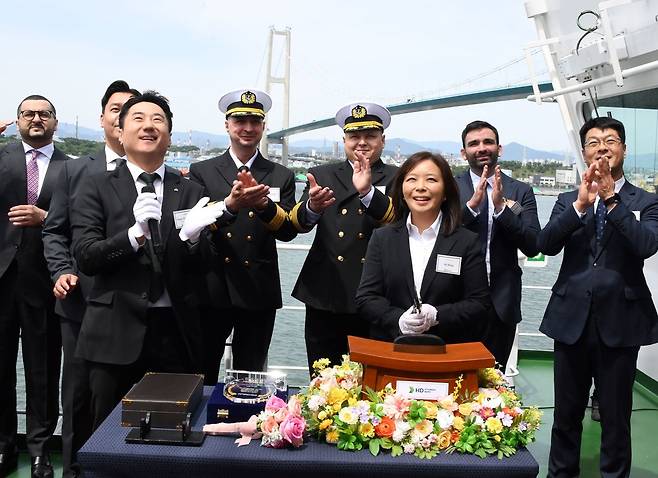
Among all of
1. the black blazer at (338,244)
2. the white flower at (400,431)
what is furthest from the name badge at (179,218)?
the white flower at (400,431)

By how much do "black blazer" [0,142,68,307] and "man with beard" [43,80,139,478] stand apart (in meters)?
0.28

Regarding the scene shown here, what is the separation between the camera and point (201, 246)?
6.32 ft

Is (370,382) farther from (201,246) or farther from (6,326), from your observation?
(6,326)

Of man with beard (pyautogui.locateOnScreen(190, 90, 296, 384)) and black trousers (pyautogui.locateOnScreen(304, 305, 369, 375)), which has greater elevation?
man with beard (pyautogui.locateOnScreen(190, 90, 296, 384))

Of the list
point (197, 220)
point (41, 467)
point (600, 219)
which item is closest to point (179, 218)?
point (197, 220)

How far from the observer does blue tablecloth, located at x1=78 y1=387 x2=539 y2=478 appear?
1.31 m

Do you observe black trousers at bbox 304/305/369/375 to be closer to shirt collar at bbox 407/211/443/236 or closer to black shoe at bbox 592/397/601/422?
shirt collar at bbox 407/211/443/236

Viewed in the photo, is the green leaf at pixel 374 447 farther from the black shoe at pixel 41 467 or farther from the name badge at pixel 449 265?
the black shoe at pixel 41 467

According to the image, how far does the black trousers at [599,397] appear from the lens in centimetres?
214

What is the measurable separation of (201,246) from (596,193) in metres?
1.18

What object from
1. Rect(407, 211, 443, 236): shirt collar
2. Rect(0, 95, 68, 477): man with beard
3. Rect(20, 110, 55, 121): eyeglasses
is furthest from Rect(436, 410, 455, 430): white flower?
Rect(20, 110, 55, 121): eyeglasses

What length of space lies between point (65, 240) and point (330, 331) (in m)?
0.96

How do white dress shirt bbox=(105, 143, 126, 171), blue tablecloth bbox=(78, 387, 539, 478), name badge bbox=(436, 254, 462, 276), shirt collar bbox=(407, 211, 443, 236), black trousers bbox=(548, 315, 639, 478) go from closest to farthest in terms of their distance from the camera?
1. blue tablecloth bbox=(78, 387, 539, 478)
2. name badge bbox=(436, 254, 462, 276)
3. shirt collar bbox=(407, 211, 443, 236)
4. black trousers bbox=(548, 315, 639, 478)
5. white dress shirt bbox=(105, 143, 126, 171)

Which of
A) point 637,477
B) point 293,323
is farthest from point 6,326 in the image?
point 293,323
